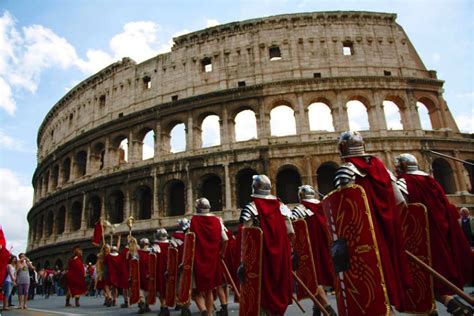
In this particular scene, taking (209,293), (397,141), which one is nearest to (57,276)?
(209,293)

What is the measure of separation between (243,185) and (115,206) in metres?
9.24

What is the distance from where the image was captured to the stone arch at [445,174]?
19.9m

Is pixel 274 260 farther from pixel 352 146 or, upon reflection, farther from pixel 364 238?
pixel 352 146

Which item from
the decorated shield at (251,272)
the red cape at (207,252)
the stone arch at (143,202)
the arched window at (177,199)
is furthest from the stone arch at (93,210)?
the decorated shield at (251,272)

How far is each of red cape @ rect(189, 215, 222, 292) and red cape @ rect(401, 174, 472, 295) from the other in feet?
10.7

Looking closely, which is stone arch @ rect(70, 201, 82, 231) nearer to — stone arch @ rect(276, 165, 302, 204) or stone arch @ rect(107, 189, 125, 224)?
stone arch @ rect(107, 189, 125, 224)

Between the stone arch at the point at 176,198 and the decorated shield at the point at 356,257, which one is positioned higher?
the stone arch at the point at 176,198

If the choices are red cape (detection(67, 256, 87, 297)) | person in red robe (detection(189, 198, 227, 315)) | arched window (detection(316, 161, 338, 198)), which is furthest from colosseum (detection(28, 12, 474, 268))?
person in red robe (detection(189, 198, 227, 315))

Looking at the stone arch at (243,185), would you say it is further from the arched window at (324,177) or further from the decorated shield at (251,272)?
the decorated shield at (251,272)

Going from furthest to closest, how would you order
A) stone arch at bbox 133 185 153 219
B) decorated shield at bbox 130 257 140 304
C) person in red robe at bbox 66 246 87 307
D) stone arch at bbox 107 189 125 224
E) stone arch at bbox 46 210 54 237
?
stone arch at bbox 46 210 54 237
stone arch at bbox 107 189 125 224
stone arch at bbox 133 185 153 219
person in red robe at bbox 66 246 87 307
decorated shield at bbox 130 257 140 304

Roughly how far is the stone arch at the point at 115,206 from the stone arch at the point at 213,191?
6.16 meters

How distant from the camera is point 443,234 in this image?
4332 millimetres

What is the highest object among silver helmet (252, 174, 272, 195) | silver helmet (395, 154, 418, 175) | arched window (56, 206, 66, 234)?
arched window (56, 206, 66, 234)

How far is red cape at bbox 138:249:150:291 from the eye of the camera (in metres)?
8.70
